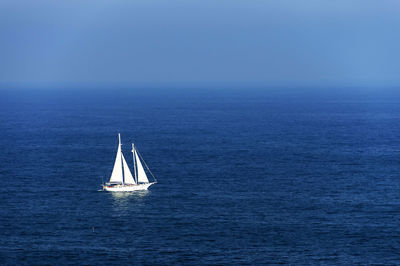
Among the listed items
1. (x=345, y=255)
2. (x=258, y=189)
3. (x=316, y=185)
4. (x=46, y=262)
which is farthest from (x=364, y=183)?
(x=46, y=262)

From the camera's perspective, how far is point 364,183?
12156 cm

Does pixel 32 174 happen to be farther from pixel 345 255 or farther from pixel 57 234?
pixel 345 255

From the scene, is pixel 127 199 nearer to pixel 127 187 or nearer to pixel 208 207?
pixel 127 187

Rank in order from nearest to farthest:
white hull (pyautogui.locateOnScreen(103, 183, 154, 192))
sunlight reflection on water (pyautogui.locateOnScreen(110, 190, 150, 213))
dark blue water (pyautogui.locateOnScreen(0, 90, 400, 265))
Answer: dark blue water (pyautogui.locateOnScreen(0, 90, 400, 265)) < sunlight reflection on water (pyautogui.locateOnScreen(110, 190, 150, 213)) < white hull (pyautogui.locateOnScreen(103, 183, 154, 192))

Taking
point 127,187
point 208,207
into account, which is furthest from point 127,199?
point 208,207

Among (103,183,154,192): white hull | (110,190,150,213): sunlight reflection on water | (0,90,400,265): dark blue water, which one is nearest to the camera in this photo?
(0,90,400,265): dark blue water

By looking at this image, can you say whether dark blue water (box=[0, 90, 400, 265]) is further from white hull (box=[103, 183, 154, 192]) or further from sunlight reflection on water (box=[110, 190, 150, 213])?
white hull (box=[103, 183, 154, 192])

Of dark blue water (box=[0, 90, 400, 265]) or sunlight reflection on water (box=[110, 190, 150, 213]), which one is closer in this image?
dark blue water (box=[0, 90, 400, 265])

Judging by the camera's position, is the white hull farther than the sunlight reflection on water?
Yes

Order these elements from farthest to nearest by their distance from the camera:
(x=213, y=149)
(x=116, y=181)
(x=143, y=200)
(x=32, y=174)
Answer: (x=213, y=149)
(x=32, y=174)
(x=116, y=181)
(x=143, y=200)

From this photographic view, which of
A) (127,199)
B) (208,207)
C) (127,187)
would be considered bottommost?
(127,199)

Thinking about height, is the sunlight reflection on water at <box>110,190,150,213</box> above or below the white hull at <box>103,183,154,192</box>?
below

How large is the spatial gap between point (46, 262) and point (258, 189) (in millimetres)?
48231

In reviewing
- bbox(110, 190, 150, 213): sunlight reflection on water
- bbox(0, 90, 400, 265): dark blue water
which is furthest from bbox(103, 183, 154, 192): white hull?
bbox(0, 90, 400, 265): dark blue water
